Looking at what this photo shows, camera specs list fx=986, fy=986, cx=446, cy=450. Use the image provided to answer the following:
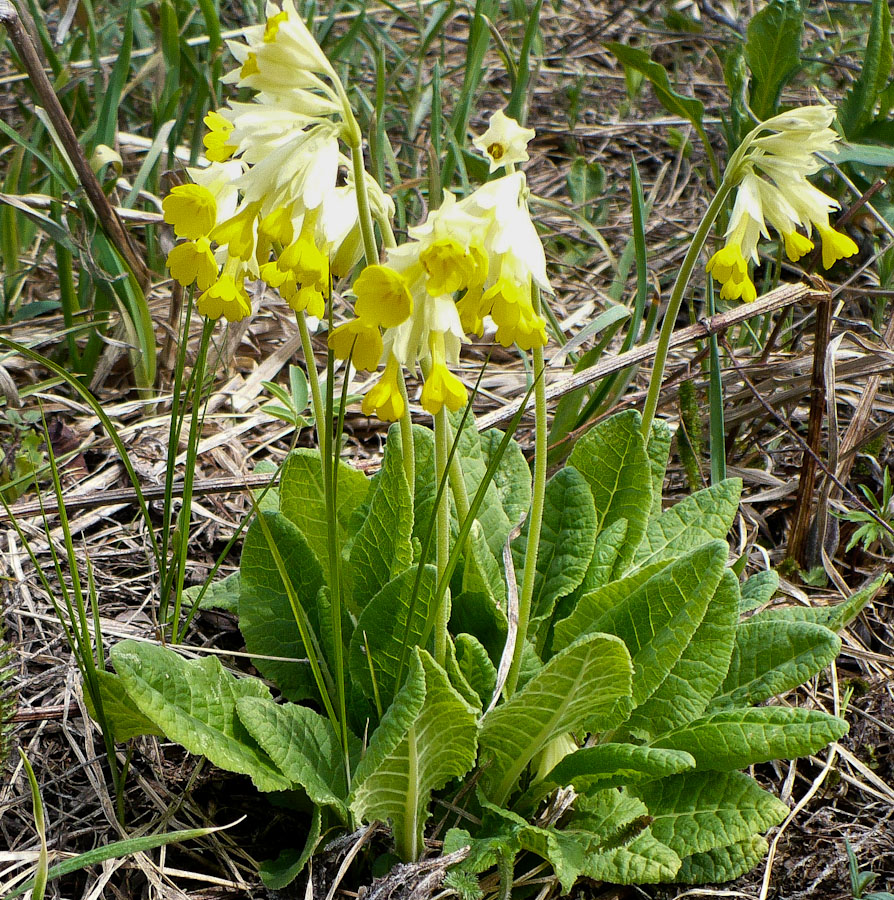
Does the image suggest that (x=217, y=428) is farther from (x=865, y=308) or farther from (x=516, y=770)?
(x=865, y=308)

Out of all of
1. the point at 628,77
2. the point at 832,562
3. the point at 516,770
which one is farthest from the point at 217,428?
the point at 628,77

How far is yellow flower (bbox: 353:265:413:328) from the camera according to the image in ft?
4.51

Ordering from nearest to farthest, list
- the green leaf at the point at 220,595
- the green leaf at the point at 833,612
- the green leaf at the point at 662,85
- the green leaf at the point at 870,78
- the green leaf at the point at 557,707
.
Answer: the green leaf at the point at 557,707, the green leaf at the point at 833,612, the green leaf at the point at 220,595, the green leaf at the point at 662,85, the green leaf at the point at 870,78

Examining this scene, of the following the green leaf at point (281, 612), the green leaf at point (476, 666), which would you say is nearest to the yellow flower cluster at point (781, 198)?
the green leaf at point (476, 666)

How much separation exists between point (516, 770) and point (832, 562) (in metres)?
1.33

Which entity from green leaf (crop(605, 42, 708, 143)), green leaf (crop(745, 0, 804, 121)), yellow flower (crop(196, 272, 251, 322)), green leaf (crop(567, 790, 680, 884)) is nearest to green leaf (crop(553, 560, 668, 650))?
green leaf (crop(567, 790, 680, 884))

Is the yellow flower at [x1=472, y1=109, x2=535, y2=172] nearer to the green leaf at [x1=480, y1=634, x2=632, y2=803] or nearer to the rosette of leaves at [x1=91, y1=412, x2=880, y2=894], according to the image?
the rosette of leaves at [x1=91, y1=412, x2=880, y2=894]

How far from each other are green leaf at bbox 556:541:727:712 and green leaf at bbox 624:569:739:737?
0.25 ft

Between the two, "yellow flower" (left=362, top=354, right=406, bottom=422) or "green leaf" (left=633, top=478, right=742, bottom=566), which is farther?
"green leaf" (left=633, top=478, right=742, bottom=566)

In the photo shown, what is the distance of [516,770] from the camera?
1.84 m

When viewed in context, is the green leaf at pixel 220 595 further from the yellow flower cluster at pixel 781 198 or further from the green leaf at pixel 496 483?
the yellow flower cluster at pixel 781 198

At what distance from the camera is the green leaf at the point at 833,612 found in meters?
2.04

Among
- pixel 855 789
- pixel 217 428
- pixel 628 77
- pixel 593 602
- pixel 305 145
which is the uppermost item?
pixel 305 145

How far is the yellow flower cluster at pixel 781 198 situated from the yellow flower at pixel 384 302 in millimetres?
656
